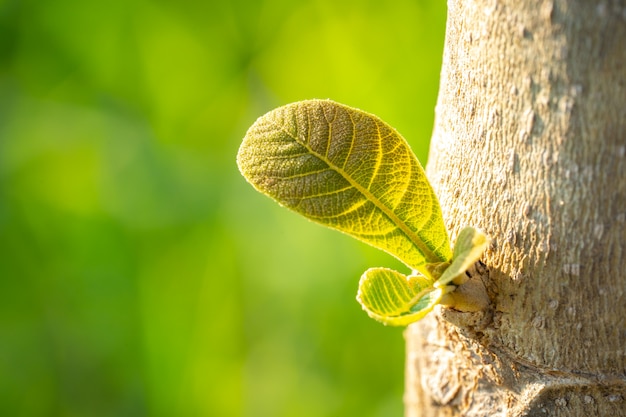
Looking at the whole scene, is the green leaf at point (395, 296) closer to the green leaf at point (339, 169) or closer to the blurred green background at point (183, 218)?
the green leaf at point (339, 169)

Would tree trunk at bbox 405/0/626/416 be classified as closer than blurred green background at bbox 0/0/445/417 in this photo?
Yes

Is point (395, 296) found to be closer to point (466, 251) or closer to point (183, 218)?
point (466, 251)

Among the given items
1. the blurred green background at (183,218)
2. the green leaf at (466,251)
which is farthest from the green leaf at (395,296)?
the blurred green background at (183,218)

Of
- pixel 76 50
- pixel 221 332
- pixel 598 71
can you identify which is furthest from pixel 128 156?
pixel 598 71

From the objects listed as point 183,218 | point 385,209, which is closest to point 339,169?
point 385,209

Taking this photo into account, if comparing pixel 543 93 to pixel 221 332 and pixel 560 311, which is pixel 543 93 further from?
pixel 221 332

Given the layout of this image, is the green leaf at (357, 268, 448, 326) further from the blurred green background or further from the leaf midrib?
the blurred green background

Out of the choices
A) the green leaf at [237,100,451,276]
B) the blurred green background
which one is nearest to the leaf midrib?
the green leaf at [237,100,451,276]
